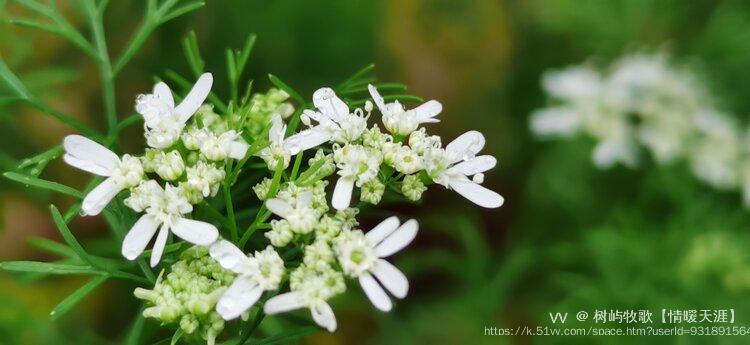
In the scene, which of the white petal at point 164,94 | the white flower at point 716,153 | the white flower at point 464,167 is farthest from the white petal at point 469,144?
the white flower at point 716,153

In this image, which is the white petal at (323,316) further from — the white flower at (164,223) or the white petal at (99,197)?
the white petal at (99,197)

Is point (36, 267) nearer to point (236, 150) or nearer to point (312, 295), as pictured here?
point (236, 150)

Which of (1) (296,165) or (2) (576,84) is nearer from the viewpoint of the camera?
(1) (296,165)

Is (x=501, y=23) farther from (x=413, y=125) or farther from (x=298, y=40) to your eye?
(x=413, y=125)

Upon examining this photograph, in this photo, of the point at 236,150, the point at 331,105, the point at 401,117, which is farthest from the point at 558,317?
the point at 236,150

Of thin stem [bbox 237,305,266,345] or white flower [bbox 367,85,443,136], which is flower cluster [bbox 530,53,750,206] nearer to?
white flower [bbox 367,85,443,136]

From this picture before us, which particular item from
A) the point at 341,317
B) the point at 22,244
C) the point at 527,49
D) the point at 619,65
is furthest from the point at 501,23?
the point at 22,244
